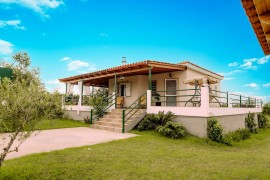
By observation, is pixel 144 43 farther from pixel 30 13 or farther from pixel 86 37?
pixel 30 13

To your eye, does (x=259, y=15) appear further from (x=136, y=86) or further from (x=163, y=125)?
(x=136, y=86)

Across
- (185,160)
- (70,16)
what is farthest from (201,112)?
(70,16)

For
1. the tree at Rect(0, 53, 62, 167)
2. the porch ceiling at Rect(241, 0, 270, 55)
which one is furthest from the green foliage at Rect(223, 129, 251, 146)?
the tree at Rect(0, 53, 62, 167)

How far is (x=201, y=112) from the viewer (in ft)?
33.1

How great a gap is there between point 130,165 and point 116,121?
289 inches

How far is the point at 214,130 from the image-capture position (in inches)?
383

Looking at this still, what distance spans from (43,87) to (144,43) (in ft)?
64.9

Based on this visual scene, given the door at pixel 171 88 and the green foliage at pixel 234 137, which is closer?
the green foliage at pixel 234 137

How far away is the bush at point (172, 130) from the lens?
992 cm

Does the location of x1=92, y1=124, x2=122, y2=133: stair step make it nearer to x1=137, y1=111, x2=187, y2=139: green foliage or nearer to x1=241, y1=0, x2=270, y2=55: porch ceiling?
x1=137, y1=111, x2=187, y2=139: green foliage

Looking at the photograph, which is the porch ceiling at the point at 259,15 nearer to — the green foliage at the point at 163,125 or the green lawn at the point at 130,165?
the green lawn at the point at 130,165

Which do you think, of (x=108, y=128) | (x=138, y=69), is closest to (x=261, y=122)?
Result: (x=138, y=69)

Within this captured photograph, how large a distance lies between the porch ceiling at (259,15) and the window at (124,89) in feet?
41.7

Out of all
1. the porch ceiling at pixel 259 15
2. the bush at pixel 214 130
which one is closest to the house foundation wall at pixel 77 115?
the bush at pixel 214 130
